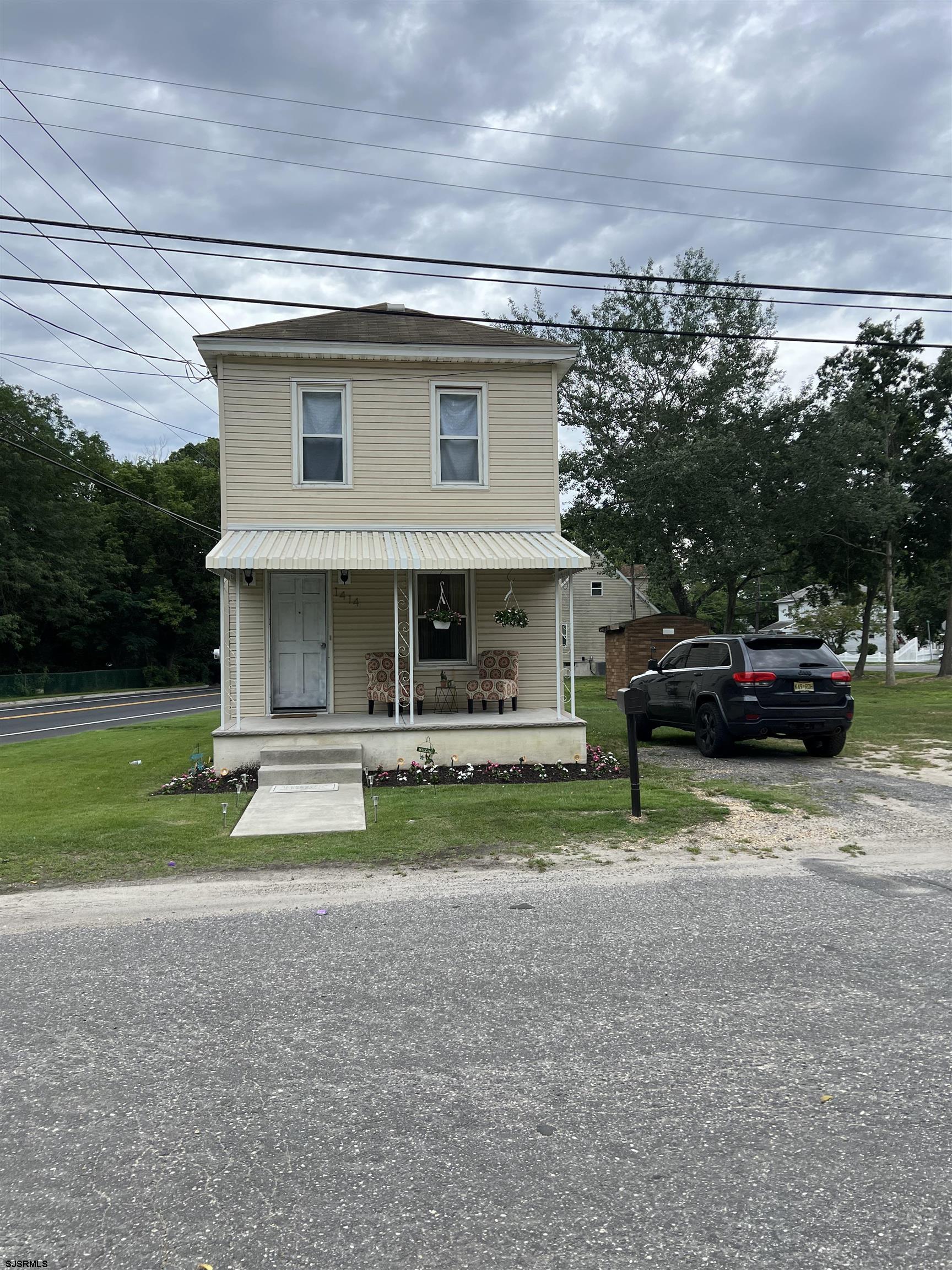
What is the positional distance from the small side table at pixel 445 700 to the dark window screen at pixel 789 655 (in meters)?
4.40

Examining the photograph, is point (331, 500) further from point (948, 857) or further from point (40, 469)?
point (40, 469)

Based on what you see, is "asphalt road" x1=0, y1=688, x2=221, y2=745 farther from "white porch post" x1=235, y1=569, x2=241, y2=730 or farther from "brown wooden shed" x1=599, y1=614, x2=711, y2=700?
"brown wooden shed" x1=599, y1=614, x2=711, y2=700

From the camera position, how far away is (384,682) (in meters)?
12.3

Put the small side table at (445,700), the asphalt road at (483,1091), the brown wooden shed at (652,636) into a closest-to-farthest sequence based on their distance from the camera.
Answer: the asphalt road at (483,1091) → the small side table at (445,700) → the brown wooden shed at (652,636)

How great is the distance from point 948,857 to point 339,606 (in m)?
8.78

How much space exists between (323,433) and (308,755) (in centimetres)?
520

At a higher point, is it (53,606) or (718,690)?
(53,606)

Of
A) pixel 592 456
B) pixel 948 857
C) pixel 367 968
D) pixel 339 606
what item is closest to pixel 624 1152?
pixel 367 968

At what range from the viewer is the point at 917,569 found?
32781mm

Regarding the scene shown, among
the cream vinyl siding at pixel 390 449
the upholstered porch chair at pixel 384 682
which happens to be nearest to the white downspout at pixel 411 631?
the upholstered porch chair at pixel 384 682

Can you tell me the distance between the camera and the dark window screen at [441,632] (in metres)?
13.0

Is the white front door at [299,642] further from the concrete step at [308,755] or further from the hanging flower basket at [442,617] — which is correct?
the concrete step at [308,755]

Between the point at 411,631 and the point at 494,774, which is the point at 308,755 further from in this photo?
the point at 494,774

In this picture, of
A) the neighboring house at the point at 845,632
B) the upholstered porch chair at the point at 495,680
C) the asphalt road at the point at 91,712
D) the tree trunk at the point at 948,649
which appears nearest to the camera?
the upholstered porch chair at the point at 495,680
